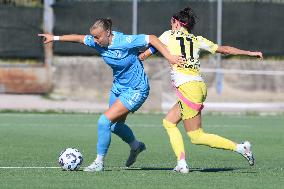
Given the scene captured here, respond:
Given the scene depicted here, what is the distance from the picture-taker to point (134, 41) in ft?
42.2

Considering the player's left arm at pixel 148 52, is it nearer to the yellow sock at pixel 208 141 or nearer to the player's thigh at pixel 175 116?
the player's thigh at pixel 175 116

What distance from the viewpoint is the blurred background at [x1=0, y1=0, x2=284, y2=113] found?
27.5 m

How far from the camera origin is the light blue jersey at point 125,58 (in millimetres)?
12883

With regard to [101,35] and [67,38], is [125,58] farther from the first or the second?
[67,38]

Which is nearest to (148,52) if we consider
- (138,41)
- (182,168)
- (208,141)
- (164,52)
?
(138,41)

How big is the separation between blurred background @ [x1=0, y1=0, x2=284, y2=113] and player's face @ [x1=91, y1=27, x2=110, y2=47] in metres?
14.4

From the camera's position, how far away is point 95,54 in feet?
91.8

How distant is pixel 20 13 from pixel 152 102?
14.9 ft

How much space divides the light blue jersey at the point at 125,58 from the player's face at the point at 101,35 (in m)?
0.09

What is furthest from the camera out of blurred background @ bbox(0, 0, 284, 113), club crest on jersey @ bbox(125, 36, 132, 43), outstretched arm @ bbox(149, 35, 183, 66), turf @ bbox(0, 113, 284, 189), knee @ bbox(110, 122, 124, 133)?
blurred background @ bbox(0, 0, 284, 113)

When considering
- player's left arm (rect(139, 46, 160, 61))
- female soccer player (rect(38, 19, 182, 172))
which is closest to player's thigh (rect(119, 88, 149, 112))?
female soccer player (rect(38, 19, 182, 172))

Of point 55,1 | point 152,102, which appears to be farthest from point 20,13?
point 152,102

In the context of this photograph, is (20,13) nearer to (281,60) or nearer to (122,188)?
(281,60)

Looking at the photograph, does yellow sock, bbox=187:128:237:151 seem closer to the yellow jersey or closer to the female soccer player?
the yellow jersey
